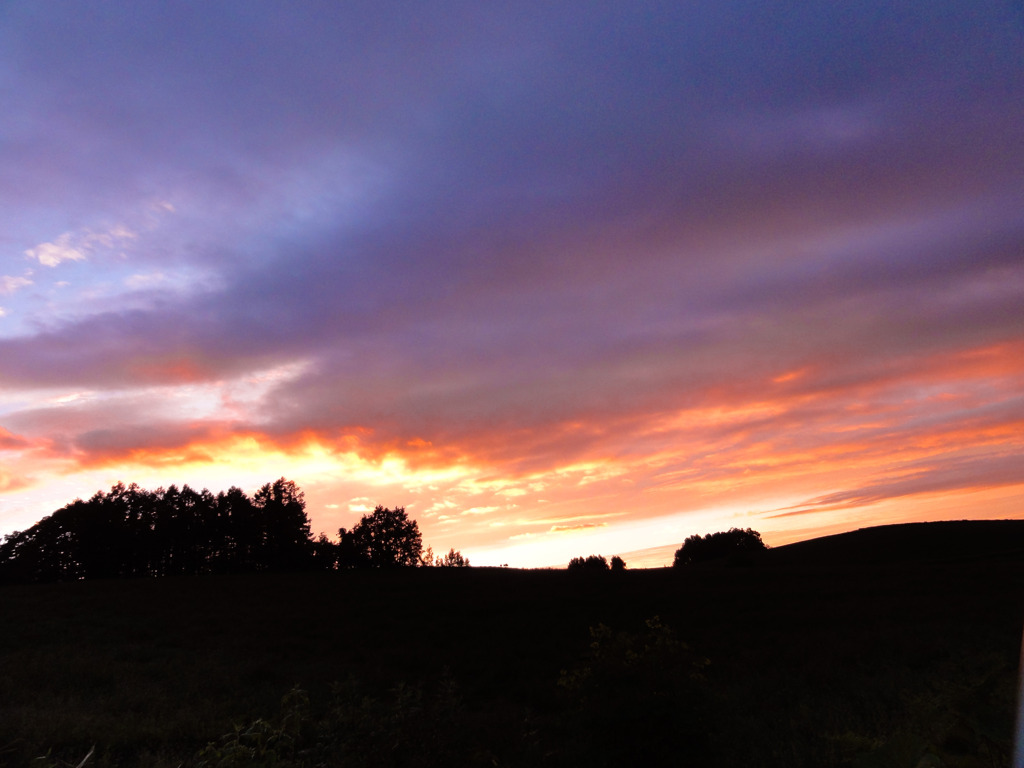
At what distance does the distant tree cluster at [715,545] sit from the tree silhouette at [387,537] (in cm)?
4421

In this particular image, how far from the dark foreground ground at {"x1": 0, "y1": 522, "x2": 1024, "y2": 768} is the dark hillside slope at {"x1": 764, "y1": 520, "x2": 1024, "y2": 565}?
5.35ft

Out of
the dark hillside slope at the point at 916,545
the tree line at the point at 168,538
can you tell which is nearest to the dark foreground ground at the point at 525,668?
the dark hillside slope at the point at 916,545

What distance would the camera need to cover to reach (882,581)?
37.0 m

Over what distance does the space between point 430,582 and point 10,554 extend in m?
57.3

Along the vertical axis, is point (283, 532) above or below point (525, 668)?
above

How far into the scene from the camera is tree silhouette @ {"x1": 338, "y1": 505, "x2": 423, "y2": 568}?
109938 mm

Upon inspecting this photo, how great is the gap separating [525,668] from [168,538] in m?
71.3

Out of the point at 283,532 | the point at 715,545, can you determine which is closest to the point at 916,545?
the point at 715,545

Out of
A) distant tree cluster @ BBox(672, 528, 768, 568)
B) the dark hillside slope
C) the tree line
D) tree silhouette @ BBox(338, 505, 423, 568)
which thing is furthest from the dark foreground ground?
tree silhouette @ BBox(338, 505, 423, 568)

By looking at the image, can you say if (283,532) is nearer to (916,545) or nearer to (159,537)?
(159,537)

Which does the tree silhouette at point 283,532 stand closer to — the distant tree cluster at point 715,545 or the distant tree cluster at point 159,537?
the distant tree cluster at point 159,537

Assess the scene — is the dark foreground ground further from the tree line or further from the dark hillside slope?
the tree line

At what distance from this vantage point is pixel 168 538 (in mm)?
79625

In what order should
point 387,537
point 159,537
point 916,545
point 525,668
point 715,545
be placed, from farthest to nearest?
point 387,537 < point 715,545 < point 159,537 < point 916,545 < point 525,668
